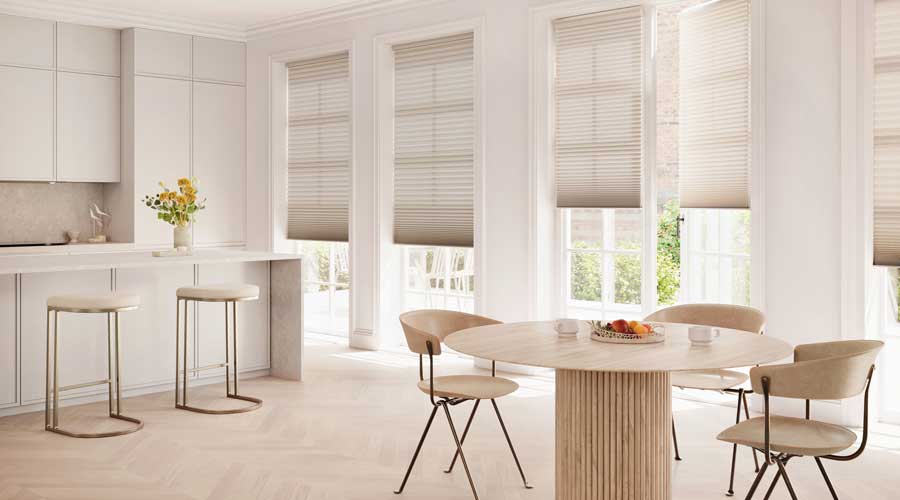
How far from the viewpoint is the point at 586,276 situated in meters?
6.82

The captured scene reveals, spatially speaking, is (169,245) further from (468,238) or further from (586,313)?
(586,313)

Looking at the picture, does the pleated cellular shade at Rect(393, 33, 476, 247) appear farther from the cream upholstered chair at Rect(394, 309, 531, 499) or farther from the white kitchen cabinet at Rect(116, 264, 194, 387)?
the cream upholstered chair at Rect(394, 309, 531, 499)

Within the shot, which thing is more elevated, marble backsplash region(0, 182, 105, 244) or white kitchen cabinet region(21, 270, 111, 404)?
marble backsplash region(0, 182, 105, 244)

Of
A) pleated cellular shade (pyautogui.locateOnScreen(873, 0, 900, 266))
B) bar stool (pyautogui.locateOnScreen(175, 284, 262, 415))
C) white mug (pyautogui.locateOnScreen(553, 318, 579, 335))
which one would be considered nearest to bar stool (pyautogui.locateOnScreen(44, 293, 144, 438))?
Result: bar stool (pyautogui.locateOnScreen(175, 284, 262, 415))

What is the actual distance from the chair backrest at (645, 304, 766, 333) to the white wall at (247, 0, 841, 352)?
101 centimetres

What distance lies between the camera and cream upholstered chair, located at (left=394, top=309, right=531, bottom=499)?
12.8ft

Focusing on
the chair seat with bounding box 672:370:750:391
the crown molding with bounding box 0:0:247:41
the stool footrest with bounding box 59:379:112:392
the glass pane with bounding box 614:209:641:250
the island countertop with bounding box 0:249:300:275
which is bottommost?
the stool footrest with bounding box 59:379:112:392

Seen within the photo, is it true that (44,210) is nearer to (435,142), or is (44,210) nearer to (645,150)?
(435,142)

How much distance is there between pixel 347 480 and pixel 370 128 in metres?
4.32

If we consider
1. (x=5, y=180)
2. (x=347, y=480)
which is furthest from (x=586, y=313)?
(x=5, y=180)

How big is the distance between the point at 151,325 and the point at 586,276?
3265 millimetres

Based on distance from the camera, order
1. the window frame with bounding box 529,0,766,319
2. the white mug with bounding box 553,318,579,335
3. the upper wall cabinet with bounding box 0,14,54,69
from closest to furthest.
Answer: the white mug with bounding box 553,318,579,335 → the window frame with bounding box 529,0,766,319 → the upper wall cabinet with bounding box 0,14,54,69

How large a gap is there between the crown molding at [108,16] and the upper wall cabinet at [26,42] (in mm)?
70

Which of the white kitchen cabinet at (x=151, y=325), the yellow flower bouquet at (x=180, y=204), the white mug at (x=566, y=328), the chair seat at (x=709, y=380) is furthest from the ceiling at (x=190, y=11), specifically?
the white mug at (x=566, y=328)
